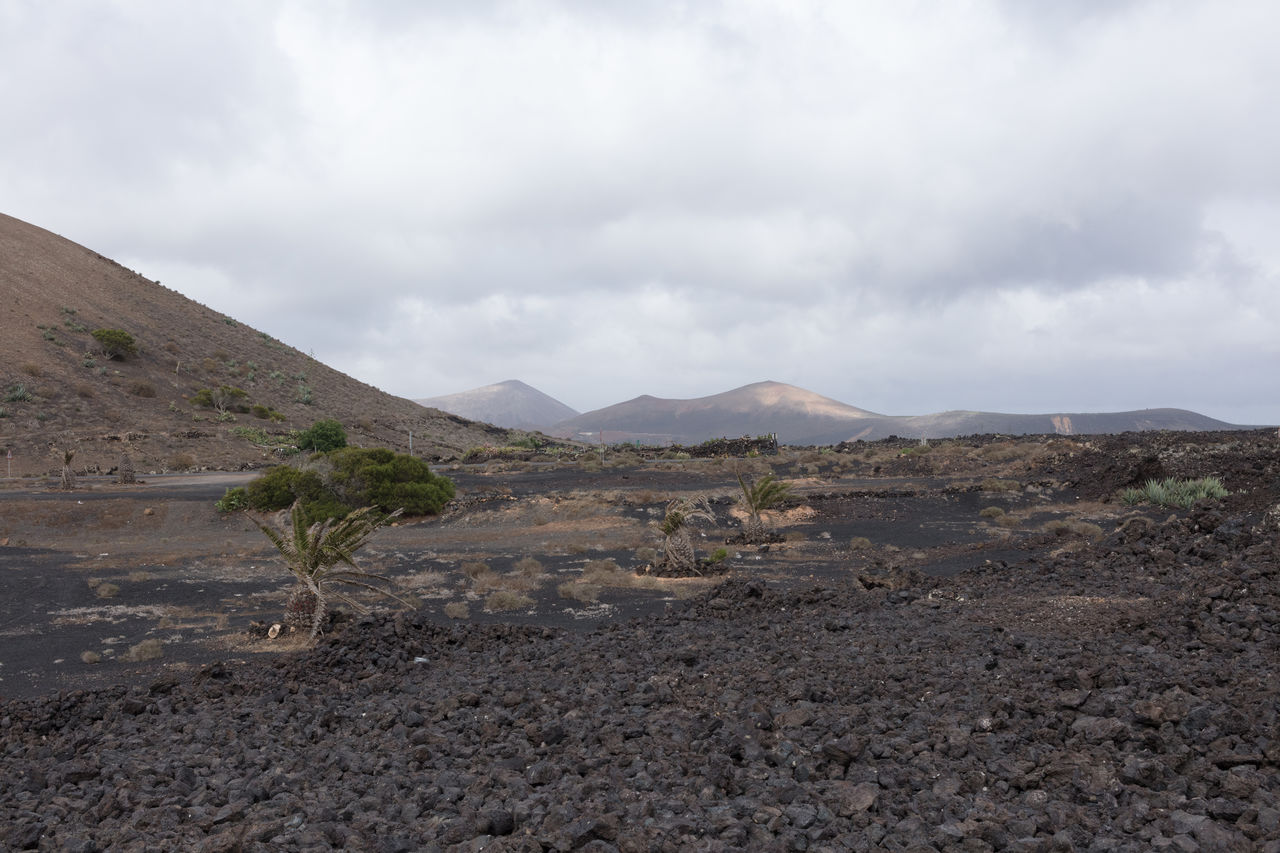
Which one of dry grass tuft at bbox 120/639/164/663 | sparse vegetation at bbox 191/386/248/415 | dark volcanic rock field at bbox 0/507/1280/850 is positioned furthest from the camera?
sparse vegetation at bbox 191/386/248/415

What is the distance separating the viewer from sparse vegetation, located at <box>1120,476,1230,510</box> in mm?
19078

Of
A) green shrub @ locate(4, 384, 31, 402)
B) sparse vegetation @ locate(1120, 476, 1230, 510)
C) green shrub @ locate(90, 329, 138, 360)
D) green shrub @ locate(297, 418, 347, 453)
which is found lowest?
sparse vegetation @ locate(1120, 476, 1230, 510)

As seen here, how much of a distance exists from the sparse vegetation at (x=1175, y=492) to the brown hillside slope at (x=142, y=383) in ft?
128

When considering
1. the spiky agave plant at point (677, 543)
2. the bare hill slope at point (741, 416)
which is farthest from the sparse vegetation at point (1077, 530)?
the bare hill slope at point (741, 416)

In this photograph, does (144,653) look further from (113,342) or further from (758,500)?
(113,342)

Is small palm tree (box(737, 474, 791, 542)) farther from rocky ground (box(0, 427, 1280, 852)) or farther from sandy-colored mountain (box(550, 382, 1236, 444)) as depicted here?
sandy-colored mountain (box(550, 382, 1236, 444))

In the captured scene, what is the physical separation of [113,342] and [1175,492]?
2370 inches

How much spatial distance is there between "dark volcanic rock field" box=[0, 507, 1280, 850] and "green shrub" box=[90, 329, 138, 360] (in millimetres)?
54366

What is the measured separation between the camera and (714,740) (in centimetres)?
520

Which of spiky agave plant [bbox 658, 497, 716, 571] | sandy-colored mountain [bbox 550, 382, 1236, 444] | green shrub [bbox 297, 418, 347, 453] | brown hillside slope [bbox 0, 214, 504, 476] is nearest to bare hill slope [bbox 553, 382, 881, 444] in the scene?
sandy-colored mountain [bbox 550, 382, 1236, 444]

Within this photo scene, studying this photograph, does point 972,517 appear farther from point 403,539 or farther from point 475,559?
point 403,539

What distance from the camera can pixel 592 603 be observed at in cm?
1305

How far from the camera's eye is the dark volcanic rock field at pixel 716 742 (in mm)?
3834

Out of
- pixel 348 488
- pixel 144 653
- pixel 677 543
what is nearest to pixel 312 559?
pixel 144 653
